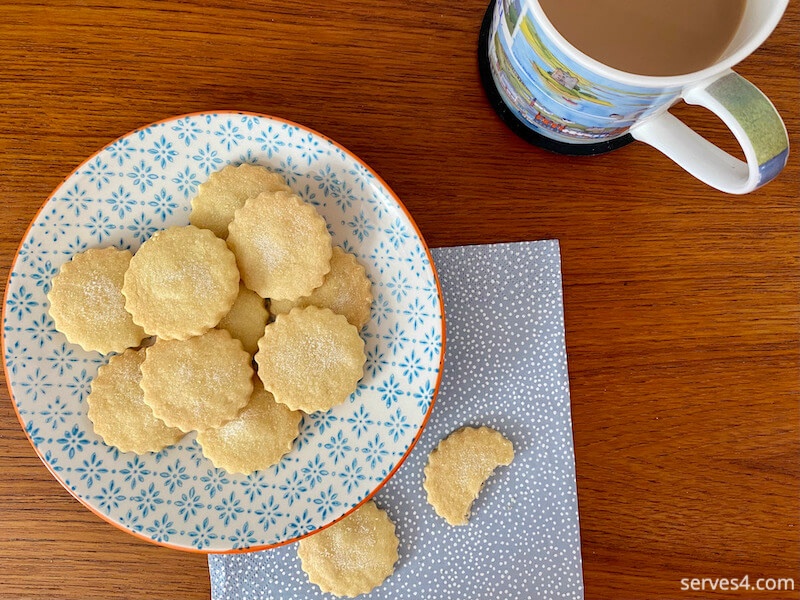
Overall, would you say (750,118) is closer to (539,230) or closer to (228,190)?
(539,230)

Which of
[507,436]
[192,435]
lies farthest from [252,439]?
[507,436]

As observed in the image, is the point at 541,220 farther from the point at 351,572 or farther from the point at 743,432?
the point at 351,572

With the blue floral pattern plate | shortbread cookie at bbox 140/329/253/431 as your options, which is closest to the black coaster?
the blue floral pattern plate

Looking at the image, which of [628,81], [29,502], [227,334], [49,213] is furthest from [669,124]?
[29,502]

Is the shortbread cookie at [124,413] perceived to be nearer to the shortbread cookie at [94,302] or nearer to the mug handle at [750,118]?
the shortbread cookie at [94,302]

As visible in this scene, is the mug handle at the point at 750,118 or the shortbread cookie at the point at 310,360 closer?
the mug handle at the point at 750,118

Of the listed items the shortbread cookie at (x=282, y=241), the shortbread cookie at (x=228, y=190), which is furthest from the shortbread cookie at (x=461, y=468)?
the shortbread cookie at (x=228, y=190)

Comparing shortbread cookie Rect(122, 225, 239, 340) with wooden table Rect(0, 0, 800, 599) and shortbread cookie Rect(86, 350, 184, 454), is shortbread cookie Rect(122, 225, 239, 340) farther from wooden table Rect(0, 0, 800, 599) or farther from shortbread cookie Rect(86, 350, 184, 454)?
wooden table Rect(0, 0, 800, 599)
